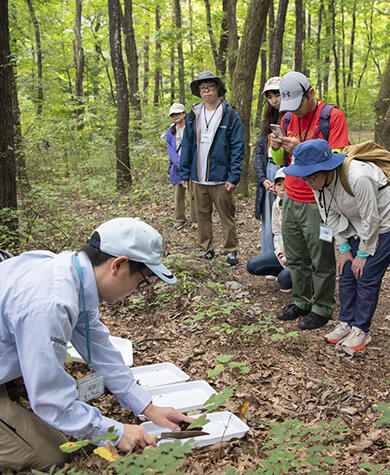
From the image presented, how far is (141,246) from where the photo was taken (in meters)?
2.02

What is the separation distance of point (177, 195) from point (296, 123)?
410cm

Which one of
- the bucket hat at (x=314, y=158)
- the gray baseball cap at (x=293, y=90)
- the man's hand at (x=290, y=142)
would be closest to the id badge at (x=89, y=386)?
the bucket hat at (x=314, y=158)

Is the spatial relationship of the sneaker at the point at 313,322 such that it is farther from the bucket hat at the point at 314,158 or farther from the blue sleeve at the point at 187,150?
the blue sleeve at the point at 187,150

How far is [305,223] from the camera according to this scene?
4.04 metres

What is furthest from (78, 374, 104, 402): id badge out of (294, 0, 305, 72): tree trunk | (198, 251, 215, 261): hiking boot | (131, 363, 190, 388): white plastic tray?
(294, 0, 305, 72): tree trunk

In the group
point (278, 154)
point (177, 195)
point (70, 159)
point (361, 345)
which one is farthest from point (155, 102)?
point (361, 345)

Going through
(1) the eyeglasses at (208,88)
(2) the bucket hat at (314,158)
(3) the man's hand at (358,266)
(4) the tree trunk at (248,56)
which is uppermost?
(4) the tree trunk at (248,56)

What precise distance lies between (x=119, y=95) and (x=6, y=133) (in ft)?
18.8

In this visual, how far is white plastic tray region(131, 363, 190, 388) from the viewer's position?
3145 mm

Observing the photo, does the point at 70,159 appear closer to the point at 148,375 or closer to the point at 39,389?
the point at 148,375

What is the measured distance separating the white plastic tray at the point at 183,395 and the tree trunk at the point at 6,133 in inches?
143

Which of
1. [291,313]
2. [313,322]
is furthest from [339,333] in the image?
[291,313]

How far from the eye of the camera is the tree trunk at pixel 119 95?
Answer: 33.7 feet

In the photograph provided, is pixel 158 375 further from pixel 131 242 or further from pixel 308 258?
pixel 308 258
